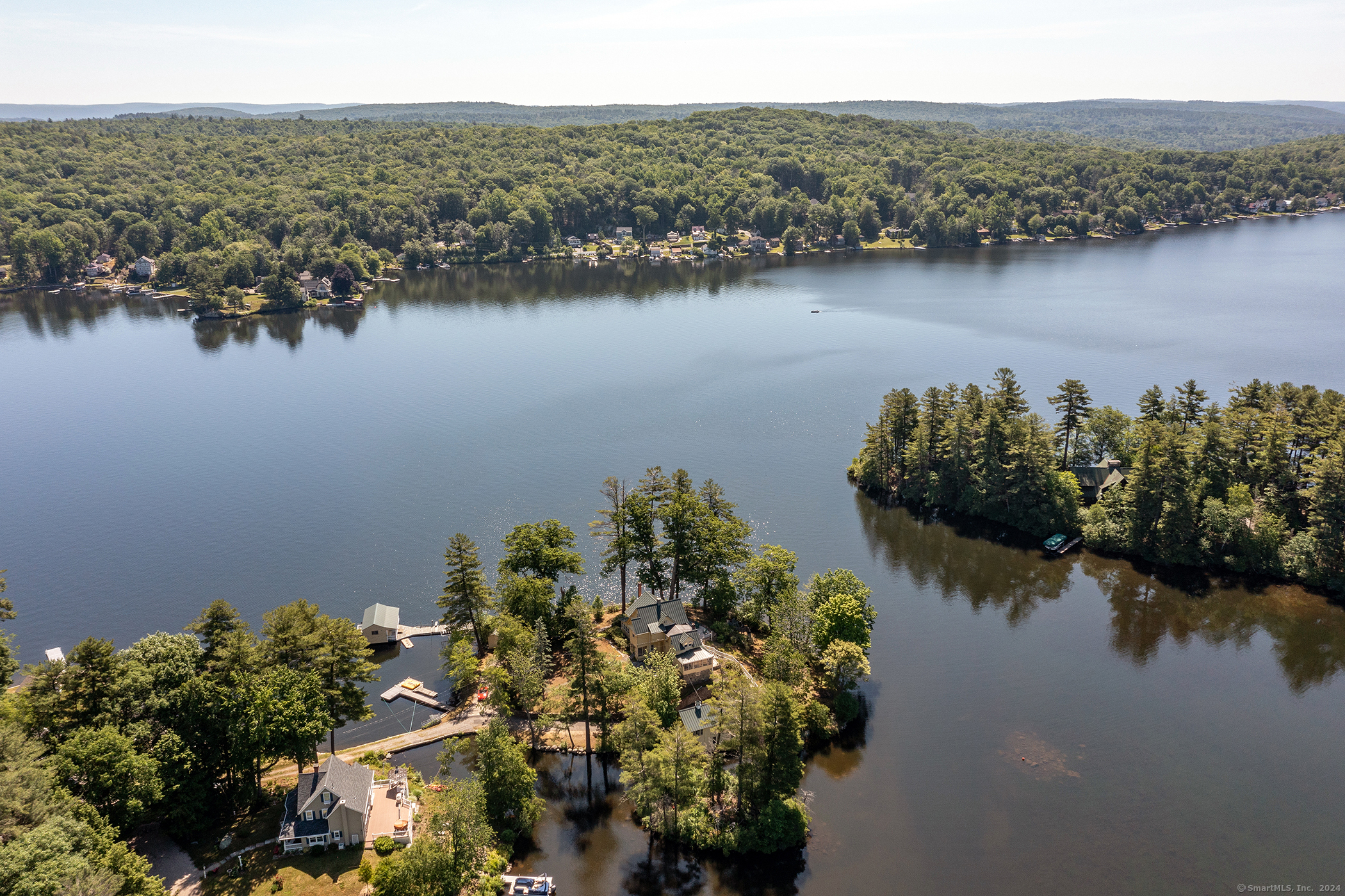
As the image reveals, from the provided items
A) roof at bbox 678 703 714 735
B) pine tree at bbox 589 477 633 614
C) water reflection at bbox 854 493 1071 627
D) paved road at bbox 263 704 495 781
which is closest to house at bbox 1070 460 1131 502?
water reflection at bbox 854 493 1071 627

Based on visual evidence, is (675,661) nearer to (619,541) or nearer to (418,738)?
(619,541)

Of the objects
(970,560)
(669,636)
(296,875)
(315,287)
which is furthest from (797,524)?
(315,287)

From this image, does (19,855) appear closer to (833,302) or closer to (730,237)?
(833,302)

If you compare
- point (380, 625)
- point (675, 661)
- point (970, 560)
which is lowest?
point (970, 560)

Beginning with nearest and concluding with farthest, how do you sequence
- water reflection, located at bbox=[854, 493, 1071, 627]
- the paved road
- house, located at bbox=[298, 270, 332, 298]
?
the paved road → water reflection, located at bbox=[854, 493, 1071, 627] → house, located at bbox=[298, 270, 332, 298]

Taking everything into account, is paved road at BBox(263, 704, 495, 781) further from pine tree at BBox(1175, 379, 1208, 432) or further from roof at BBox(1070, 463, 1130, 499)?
pine tree at BBox(1175, 379, 1208, 432)

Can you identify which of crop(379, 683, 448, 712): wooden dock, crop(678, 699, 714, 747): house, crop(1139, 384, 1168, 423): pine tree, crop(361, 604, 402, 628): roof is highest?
crop(1139, 384, 1168, 423): pine tree
